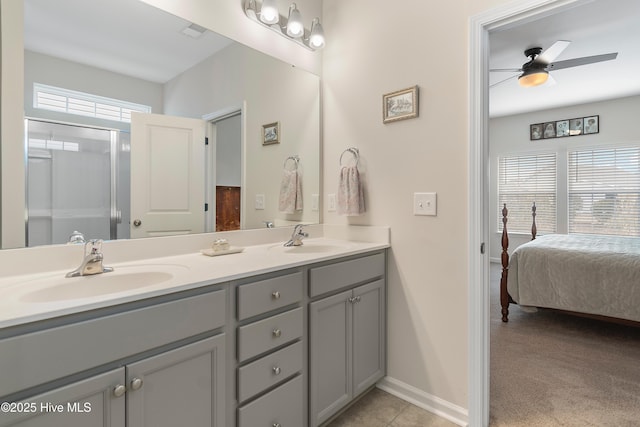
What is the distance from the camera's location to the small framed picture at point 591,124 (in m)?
4.65

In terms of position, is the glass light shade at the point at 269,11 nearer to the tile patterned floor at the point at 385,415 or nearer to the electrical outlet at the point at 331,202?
the electrical outlet at the point at 331,202

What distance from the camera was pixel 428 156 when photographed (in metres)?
1.76

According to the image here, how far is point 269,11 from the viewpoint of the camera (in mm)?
1815

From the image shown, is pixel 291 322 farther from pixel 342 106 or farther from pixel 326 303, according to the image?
pixel 342 106

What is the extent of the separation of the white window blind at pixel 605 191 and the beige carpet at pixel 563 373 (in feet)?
7.80

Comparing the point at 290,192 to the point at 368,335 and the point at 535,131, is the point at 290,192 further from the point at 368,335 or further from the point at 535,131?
the point at 535,131

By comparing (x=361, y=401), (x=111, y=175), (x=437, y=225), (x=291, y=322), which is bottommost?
(x=361, y=401)

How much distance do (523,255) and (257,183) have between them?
262cm

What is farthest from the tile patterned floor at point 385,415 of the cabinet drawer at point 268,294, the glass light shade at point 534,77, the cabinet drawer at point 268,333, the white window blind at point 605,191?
the white window blind at point 605,191

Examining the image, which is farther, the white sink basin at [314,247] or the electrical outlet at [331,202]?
the electrical outlet at [331,202]

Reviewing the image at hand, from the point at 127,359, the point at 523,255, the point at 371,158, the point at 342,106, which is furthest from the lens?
the point at 523,255

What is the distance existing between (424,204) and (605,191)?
4645 millimetres

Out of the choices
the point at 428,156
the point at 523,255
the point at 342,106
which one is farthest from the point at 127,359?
the point at 523,255

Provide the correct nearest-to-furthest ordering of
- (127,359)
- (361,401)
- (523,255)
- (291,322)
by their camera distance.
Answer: (127,359) < (291,322) < (361,401) < (523,255)
